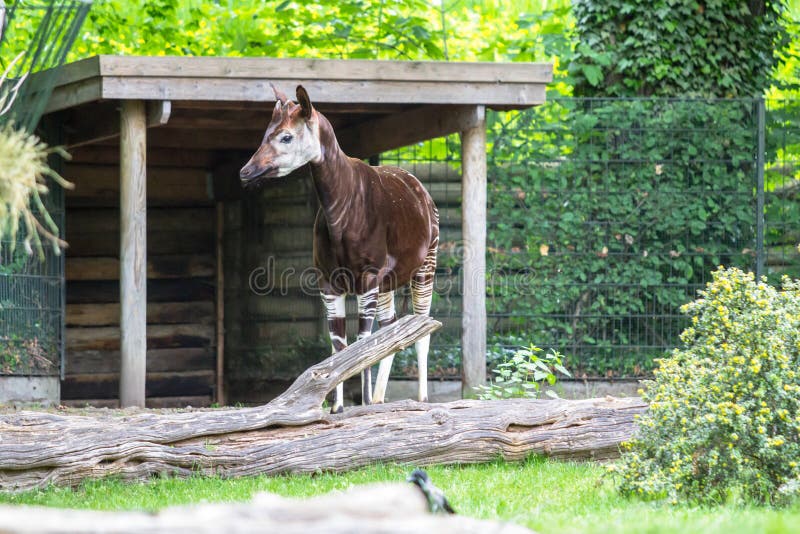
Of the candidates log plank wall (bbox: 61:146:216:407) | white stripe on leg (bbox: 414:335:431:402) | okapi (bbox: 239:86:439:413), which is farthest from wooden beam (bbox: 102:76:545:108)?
log plank wall (bbox: 61:146:216:407)

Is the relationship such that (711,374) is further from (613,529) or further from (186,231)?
(186,231)

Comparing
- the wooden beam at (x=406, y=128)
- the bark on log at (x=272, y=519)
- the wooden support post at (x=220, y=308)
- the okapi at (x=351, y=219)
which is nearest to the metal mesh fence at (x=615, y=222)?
the wooden beam at (x=406, y=128)

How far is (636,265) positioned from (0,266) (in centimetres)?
571

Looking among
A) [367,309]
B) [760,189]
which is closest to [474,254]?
[367,309]

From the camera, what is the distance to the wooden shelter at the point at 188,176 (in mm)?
7863

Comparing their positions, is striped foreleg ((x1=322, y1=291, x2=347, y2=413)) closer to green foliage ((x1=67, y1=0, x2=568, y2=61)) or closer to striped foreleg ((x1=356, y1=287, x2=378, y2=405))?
striped foreleg ((x1=356, y1=287, x2=378, y2=405))

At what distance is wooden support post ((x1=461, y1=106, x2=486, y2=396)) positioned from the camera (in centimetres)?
839

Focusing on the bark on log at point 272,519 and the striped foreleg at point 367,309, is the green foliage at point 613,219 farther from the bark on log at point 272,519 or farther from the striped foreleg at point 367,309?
the bark on log at point 272,519

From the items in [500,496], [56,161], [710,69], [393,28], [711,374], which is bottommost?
[500,496]

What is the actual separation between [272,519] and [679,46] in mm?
9686

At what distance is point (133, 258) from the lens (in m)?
7.94

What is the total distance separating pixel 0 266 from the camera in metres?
8.30

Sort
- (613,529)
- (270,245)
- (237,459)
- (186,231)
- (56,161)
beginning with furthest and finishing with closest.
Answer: (186,231) → (270,245) → (56,161) → (237,459) → (613,529)

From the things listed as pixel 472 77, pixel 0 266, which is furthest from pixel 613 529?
pixel 0 266
